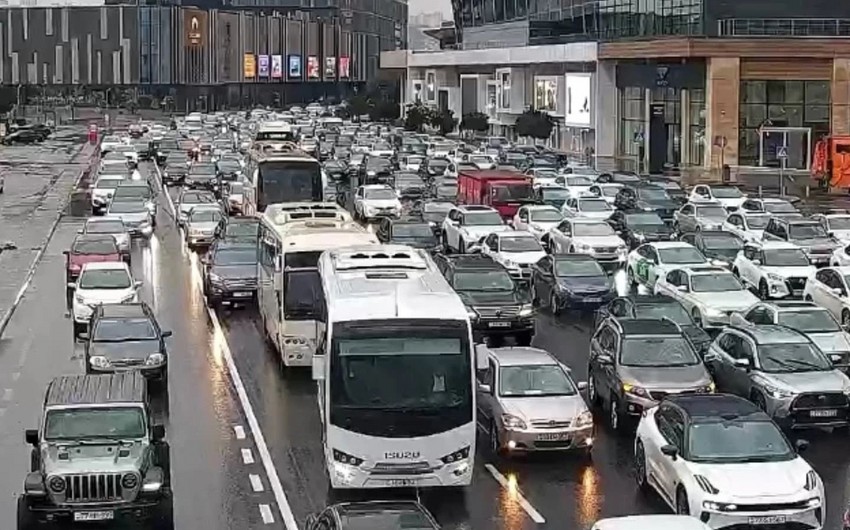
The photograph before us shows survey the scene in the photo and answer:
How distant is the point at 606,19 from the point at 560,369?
75.9 m

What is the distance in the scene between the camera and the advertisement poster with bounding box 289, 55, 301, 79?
194 metres

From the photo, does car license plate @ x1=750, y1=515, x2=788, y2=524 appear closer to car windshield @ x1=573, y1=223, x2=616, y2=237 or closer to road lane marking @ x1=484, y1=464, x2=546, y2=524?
road lane marking @ x1=484, y1=464, x2=546, y2=524

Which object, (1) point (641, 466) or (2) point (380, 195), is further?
(2) point (380, 195)

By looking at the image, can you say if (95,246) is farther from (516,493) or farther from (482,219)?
(516,493)

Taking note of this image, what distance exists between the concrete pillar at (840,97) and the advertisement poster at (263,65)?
115 meters

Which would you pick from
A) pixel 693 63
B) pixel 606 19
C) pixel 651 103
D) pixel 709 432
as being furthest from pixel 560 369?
pixel 606 19

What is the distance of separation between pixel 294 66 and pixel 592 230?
156m

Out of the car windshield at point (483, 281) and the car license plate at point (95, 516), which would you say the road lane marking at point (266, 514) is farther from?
the car windshield at point (483, 281)

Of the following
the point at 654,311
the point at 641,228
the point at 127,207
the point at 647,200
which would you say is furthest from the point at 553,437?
the point at 127,207

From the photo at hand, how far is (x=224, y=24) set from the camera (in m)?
176

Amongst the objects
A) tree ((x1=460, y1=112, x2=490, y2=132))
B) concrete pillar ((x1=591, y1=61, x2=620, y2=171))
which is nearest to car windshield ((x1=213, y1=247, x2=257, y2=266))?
concrete pillar ((x1=591, y1=61, x2=620, y2=171))

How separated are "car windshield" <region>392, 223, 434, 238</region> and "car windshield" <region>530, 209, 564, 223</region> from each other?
161 inches

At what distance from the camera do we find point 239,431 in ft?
79.1

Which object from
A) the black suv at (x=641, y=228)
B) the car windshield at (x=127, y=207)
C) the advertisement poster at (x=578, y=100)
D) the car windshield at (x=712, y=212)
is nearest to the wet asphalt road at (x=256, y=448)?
the black suv at (x=641, y=228)
